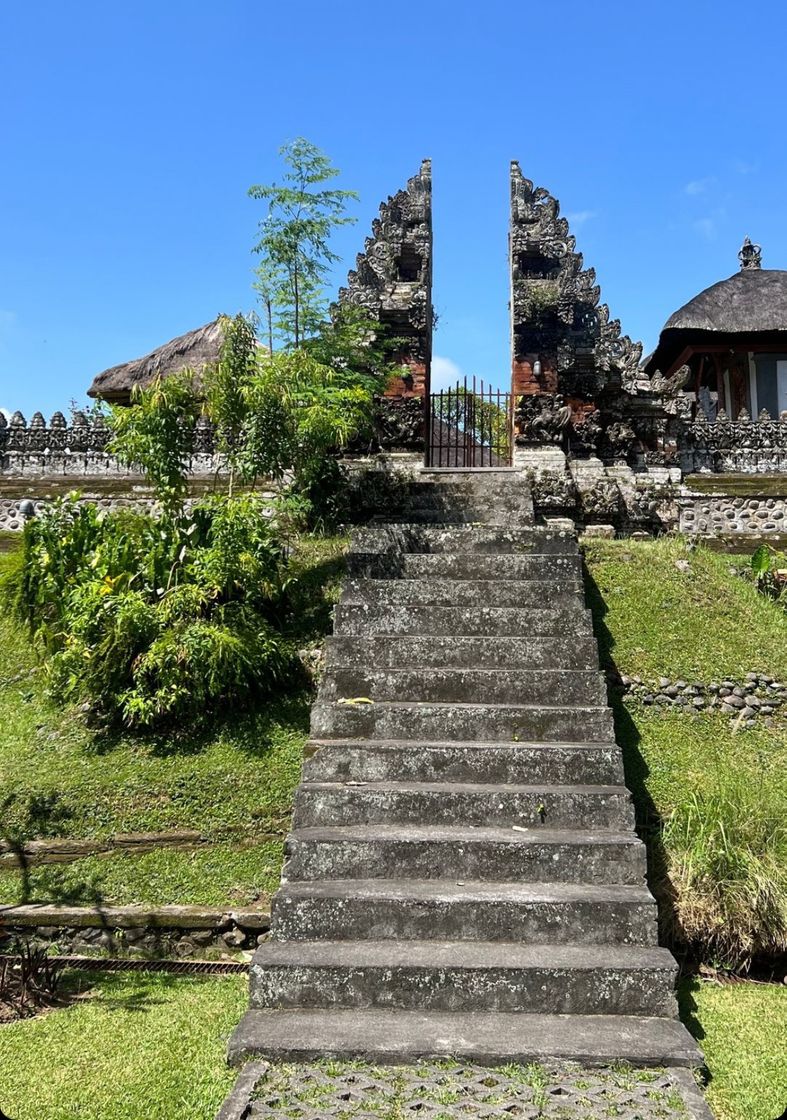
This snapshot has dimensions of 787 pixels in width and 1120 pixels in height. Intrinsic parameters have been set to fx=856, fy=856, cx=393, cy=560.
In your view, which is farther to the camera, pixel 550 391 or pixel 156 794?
pixel 550 391

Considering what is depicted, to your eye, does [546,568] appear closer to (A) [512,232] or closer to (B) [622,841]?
(B) [622,841]

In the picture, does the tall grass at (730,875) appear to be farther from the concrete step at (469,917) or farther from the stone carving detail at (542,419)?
the stone carving detail at (542,419)

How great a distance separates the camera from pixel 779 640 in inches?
277

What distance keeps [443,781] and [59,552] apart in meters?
3.74

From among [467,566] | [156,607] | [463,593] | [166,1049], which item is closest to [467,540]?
[467,566]

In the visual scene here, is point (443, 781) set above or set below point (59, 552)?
below

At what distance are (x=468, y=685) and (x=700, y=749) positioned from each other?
5.92 ft

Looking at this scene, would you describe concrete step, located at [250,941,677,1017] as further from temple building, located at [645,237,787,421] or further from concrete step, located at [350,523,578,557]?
temple building, located at [645,237,787,421]

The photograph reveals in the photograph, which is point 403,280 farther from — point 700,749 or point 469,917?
point 469,917

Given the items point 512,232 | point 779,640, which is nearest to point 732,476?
point 512,232

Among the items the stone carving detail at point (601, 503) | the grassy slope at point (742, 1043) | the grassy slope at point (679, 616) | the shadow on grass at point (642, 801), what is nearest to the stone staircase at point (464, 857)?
the grassy slope at point (742, 1043)

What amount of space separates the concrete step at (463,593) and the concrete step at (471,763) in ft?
5.10

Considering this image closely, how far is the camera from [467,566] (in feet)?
22.6

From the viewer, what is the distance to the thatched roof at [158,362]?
1995 cm
